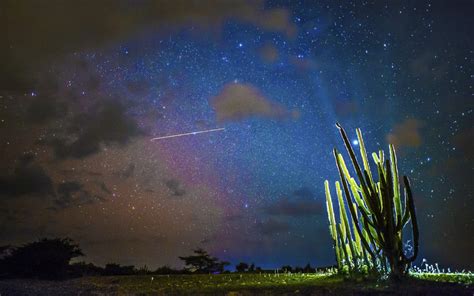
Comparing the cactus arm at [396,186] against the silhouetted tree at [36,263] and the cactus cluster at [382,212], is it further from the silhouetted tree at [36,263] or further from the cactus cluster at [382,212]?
the silhouetted tree at [36,263]

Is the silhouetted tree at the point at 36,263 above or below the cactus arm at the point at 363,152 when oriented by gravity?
below

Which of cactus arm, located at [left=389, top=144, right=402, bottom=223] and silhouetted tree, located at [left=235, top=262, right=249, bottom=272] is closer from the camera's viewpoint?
cactus arm, located at [left=389, top=144, right=402, bottom=223]

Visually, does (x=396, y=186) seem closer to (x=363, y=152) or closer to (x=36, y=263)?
(x=363, y=152)

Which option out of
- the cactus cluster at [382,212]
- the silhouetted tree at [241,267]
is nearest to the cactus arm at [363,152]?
the cactus cluster at [382,212]

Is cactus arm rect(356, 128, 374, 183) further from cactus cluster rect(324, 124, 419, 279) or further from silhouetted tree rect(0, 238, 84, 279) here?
silhouetted tree rect(0, 238, 84, 279)

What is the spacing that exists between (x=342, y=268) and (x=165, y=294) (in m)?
6.55

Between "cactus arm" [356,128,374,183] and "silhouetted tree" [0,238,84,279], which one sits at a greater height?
"cactus arm" [356,128,374,183]

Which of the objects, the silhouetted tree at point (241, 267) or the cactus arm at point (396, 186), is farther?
the silhouetted tree at point (241, 267)

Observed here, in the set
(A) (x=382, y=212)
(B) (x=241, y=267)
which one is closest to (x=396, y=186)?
(A) (x=382, y=212)

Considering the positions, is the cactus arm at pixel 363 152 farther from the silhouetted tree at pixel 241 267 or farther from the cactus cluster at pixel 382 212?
the silhouetted tree at pixel 241 267

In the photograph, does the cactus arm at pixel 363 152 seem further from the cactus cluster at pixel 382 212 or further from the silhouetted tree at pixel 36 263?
the silhouetted tree at pixel 36 263

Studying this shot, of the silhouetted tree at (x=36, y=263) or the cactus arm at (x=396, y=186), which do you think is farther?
the silhouetted tree at (x=36, y=263)

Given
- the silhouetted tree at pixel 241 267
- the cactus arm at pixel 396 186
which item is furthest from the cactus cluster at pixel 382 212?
the silhouetted tree at pixel 241 267

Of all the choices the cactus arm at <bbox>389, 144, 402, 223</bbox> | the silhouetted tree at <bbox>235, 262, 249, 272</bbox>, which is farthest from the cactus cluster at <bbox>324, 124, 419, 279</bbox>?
the silhouetted tree at <bbox>235, 262, 249, 272</bbox>
